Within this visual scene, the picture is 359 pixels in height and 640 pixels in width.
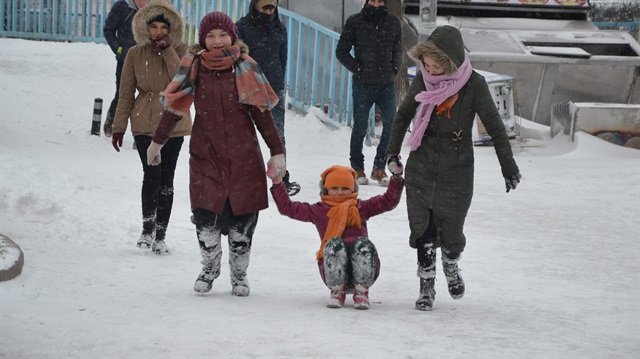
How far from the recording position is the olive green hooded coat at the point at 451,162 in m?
5.67

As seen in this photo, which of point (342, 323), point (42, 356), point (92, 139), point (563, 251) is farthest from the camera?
point (92, 139)

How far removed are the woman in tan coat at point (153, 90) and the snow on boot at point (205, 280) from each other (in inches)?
47.2

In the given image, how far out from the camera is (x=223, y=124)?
223 inches

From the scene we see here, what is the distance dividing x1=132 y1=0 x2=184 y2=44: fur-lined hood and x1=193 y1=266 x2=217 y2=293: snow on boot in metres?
1.80

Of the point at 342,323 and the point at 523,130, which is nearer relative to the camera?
the point at 342,323

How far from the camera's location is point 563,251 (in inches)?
307

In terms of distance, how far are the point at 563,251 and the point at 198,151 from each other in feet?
11.0

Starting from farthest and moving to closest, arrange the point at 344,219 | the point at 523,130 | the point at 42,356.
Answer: the point at 523,130
the point at 344,219
the point at 42,356

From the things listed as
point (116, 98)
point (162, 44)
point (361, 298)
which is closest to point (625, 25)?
point (116, 98)

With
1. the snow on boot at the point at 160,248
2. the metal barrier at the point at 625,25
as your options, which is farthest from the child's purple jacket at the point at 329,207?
the metal barrier at the point at 625,25

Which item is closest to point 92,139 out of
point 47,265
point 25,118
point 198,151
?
point 25,118

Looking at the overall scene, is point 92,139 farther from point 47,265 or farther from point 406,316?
point 406,316

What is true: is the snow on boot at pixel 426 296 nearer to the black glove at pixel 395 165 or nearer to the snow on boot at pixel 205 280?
the black glove at pixel 395 165

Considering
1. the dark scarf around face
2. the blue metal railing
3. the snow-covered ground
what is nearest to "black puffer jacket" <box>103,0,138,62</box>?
the snow-covered ground
